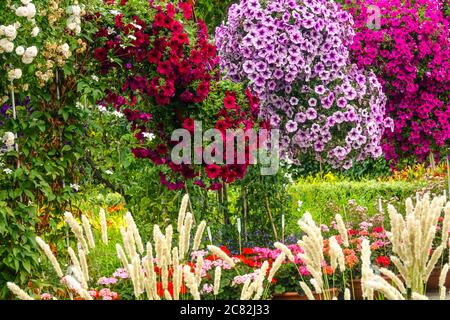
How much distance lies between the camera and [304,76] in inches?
259

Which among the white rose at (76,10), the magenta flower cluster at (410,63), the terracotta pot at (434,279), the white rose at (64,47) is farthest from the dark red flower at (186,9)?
the magenta flower cluster at (410,63)

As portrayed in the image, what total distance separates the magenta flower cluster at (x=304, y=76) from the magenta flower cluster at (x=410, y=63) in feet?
3.47

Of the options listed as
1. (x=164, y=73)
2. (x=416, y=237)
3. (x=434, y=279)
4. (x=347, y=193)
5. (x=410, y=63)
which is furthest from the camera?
(x=347, y=193)

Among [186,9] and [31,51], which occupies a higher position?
[186,9]

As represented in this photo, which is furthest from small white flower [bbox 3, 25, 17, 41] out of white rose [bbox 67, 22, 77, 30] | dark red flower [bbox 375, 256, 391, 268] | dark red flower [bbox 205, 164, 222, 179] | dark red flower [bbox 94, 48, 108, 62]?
dark red flower [bbox 375, 256, 391, 268]

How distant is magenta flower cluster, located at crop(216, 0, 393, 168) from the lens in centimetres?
643

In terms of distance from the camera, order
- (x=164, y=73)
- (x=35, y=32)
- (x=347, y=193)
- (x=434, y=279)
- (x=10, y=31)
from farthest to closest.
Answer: (x=347, y=193) < (x=434, y=279) < (x=164, y=73) < (x=35, y=32) < (x=10, y=31)

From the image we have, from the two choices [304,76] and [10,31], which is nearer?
[10,31]

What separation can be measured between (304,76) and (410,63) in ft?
6.24

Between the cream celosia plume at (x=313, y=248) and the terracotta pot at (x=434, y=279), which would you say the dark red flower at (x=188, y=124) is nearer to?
the terracotta pot at (x=434, y=279)

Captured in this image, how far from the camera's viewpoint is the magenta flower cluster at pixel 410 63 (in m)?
7.89

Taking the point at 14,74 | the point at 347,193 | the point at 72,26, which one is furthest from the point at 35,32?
the point at 347,193
